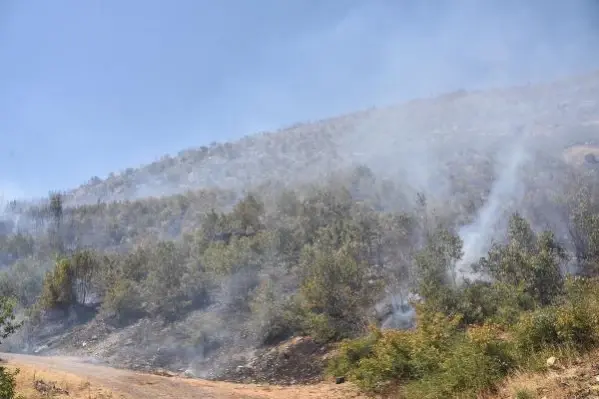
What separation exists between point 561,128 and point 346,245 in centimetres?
8748

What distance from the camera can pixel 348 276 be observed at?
997 inches

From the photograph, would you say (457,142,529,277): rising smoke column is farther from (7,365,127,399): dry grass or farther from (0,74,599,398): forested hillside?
(7,365,127,399): dry grass

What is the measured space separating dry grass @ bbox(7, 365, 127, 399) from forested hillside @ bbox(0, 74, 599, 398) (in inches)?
295

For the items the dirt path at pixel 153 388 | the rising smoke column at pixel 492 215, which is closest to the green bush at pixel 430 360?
the dirt path at pixel 153 388

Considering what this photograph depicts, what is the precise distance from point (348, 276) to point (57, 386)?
628 inches

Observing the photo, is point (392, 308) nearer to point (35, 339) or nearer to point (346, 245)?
point (346, 245)

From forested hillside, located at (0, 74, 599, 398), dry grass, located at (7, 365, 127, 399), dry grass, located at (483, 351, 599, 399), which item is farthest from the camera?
forested hillside, located at (0, 74, 599, 398)

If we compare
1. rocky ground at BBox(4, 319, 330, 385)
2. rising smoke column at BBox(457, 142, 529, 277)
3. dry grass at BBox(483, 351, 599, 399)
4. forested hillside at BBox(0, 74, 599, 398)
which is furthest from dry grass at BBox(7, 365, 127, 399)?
rising smoke column at BBox(457, 142, 529, 277)

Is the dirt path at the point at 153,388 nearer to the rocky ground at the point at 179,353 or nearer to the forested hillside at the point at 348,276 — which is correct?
the forested hillside at the point at 348,276

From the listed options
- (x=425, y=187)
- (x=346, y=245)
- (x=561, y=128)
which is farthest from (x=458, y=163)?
A: (x=346, y=245)

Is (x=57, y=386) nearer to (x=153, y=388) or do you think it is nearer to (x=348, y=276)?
(x=153, y=388)

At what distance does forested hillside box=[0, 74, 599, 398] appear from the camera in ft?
44.3

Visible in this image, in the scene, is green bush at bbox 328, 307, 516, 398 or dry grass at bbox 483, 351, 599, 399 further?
green bush at bbox 328, 307, 516, 398

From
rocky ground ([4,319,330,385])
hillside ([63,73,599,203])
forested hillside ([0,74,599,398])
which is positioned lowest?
rocky ground ([4,319,330,385])
